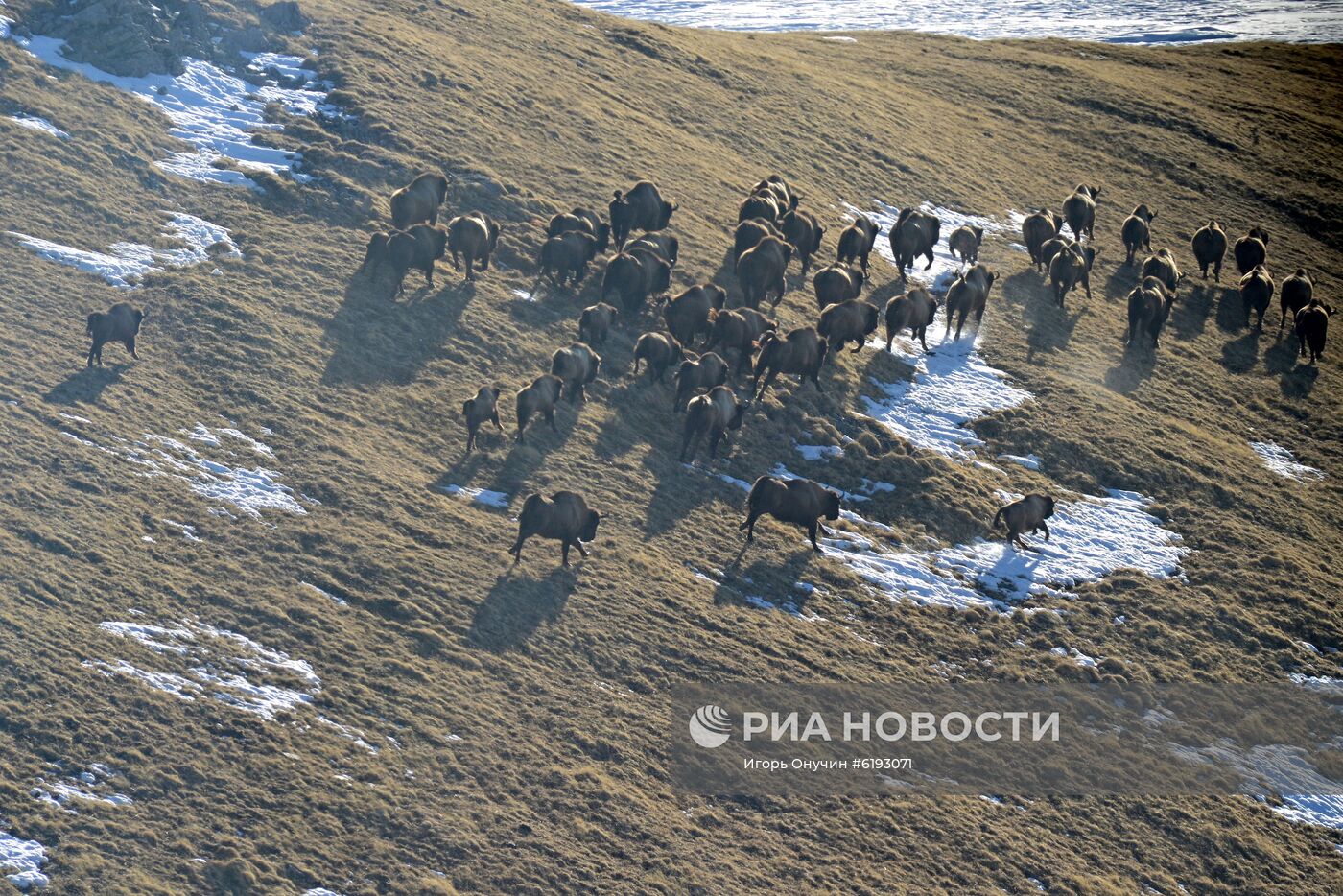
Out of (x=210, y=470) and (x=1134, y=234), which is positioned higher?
(x=1134, y=234)

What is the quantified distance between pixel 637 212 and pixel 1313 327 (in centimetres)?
1992

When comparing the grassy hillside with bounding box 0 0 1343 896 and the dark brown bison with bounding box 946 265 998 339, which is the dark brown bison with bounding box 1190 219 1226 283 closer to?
the grassy hillside with bounding box 0 0 1343 896

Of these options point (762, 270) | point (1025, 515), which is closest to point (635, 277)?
point (762, 270)

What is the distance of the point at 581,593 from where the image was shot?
19906mm

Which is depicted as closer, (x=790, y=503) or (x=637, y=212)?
(x=790, y=503)

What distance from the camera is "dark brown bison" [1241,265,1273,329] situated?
3841cm

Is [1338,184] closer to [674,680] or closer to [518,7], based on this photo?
[518,7]

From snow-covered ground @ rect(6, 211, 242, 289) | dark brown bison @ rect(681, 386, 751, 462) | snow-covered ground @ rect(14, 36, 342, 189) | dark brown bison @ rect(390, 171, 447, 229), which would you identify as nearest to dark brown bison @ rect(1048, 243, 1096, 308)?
dark brown bison @ rect(681, 386, 751, 462)

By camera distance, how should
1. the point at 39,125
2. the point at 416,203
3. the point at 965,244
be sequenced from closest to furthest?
the point at 416,203
the point at 39,125
the point at 965,244

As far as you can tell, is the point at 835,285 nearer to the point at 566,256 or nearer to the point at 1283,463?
the point at 566,256

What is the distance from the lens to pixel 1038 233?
3797 cm

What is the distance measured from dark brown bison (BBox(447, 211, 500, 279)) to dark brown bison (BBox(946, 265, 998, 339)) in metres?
11.6

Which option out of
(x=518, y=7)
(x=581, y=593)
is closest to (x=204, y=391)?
(x=581, y=593)

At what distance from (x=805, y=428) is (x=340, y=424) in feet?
31.0
